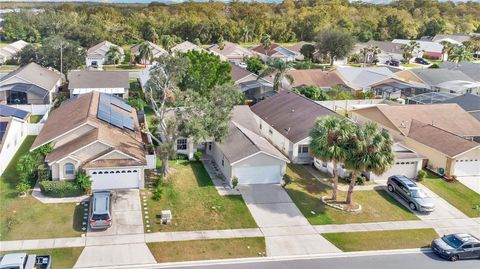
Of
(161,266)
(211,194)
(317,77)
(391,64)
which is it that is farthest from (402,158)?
(391,64)

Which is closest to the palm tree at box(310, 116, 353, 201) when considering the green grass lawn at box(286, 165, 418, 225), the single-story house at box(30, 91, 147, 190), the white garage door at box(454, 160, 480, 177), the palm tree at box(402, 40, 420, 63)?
the green grass lawn at box(286, 165, 418, 225)

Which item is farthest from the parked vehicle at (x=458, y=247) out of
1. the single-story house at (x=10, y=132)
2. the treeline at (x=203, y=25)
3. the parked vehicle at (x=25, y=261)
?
the treeline at (x=203, y=25)

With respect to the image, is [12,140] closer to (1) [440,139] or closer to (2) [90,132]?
(2) [90,132]

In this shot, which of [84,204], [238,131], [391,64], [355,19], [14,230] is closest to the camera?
[14,230]

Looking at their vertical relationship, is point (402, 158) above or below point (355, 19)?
below

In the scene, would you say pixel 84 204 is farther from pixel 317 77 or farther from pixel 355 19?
pixel 355 19

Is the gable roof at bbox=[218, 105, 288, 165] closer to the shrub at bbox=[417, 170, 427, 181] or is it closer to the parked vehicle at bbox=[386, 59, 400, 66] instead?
the shrub at bbox=[417, 170, 427, 181]
